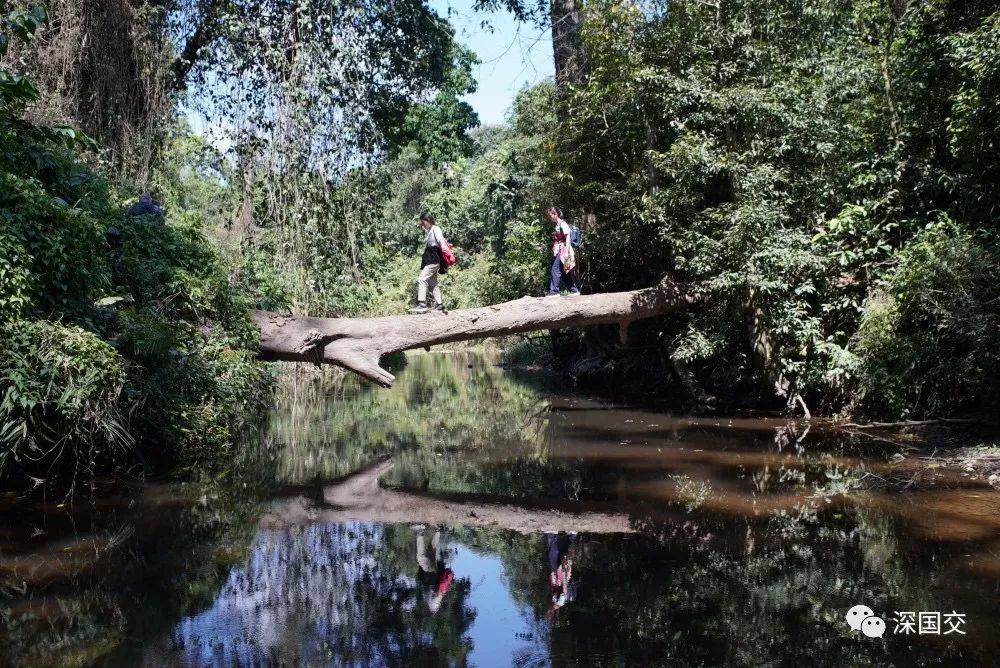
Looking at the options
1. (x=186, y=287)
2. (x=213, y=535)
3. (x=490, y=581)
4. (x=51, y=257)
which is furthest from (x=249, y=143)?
(x=490, y=581)

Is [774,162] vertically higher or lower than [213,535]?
higher

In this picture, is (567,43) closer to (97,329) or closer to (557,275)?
(557,275)

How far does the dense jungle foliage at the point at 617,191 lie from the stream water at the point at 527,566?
1413 millimetres

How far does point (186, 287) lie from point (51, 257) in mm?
2313

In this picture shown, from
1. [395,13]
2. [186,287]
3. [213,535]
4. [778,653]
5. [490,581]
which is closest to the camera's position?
[778,653]

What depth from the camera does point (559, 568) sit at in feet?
15.6

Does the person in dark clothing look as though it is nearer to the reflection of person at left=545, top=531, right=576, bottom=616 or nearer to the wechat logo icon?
the reflection of person at left=545, top=531, right=576, bottom=616

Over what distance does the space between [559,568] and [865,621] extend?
1.70 metres

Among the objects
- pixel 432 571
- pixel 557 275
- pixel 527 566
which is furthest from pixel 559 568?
pixel 557 275

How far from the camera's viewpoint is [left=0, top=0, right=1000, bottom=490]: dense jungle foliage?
25.3ft

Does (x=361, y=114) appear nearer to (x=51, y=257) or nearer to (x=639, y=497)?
(x=51, y=257)

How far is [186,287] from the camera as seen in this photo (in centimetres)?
888

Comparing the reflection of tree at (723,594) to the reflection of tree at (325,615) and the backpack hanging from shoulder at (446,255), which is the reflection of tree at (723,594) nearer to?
the reflection of tree at (325,615)

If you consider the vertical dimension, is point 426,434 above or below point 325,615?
above
